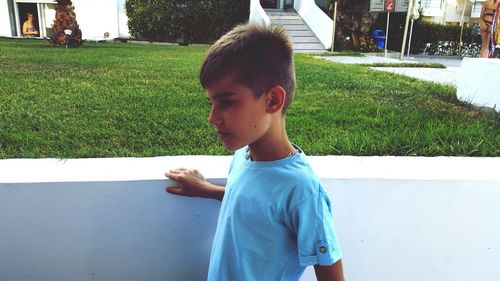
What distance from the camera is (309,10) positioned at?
1422cm

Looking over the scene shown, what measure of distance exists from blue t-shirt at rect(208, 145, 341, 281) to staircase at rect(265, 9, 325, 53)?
10974 mm

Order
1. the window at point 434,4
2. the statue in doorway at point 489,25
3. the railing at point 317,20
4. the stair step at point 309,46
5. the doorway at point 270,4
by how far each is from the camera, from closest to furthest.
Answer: the statue in doorway at point 489,25, the stair step at point 309,46, the railing at point 317,20, the doorway at point 270,4, the window at point 434,4

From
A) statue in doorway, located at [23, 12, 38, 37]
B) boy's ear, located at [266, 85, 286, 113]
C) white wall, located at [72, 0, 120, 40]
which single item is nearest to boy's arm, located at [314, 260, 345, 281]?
boy's ear, located at [266, 85, 286, 113]

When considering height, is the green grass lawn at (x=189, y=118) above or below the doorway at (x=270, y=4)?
below

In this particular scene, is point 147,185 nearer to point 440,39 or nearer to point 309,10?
point 309,10

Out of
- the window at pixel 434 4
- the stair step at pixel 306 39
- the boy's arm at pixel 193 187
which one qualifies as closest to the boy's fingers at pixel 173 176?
the boy's arm at pixel 193 187

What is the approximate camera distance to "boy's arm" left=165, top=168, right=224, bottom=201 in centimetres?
152

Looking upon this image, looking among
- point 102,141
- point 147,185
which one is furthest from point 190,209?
point 102,141

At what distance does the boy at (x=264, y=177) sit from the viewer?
3.76 feet

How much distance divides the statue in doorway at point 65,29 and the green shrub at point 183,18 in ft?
13.5

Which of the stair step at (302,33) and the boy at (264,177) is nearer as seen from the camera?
the boy at (264,177)

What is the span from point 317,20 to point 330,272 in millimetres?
13221

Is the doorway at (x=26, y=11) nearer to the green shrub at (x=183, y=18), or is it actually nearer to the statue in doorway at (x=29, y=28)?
the statue in doorway at (x=29, y=28)

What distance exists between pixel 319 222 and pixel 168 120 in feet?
5.89
